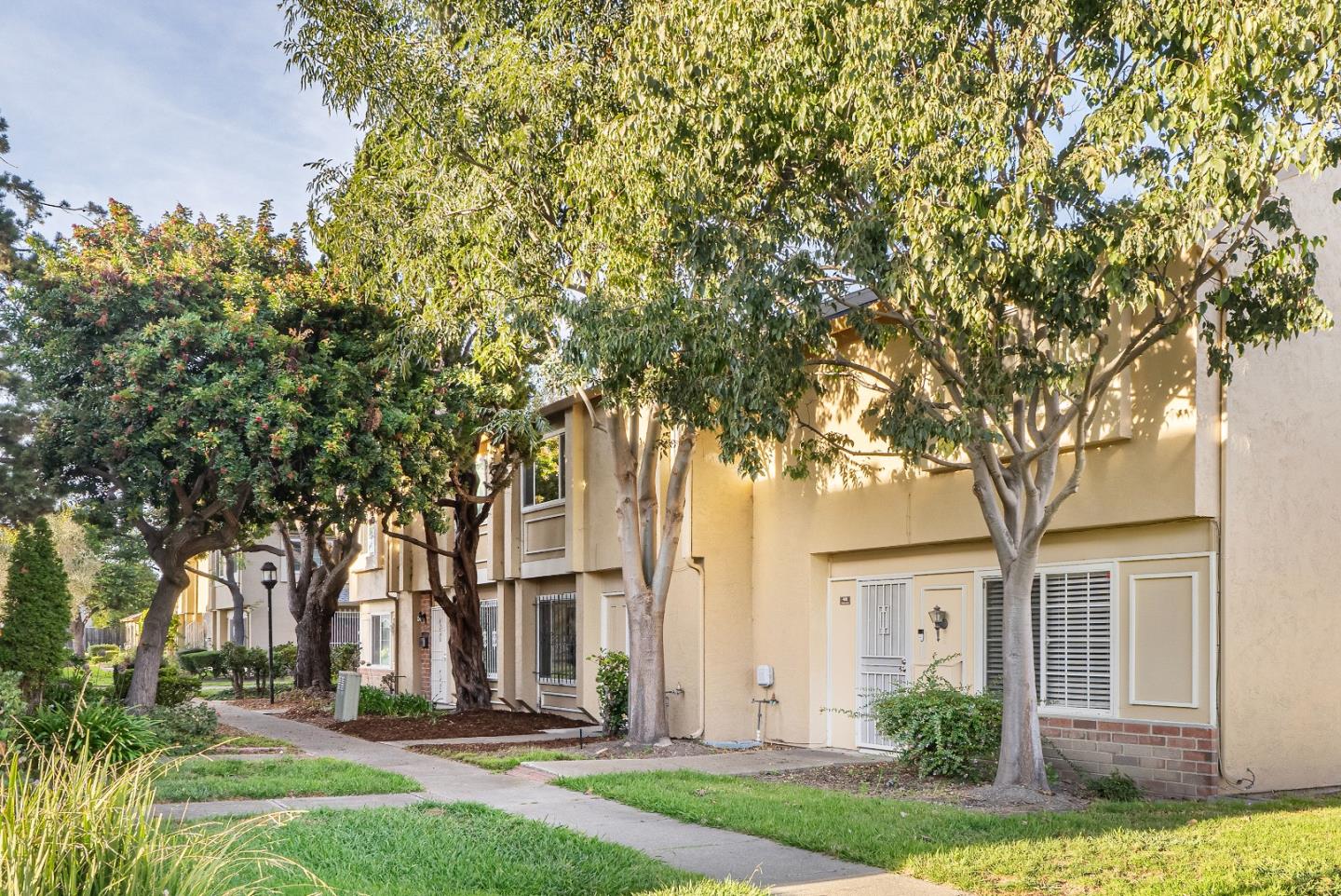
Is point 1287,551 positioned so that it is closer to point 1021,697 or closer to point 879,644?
point 1021,697

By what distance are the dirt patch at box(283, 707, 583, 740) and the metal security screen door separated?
21.8 feet

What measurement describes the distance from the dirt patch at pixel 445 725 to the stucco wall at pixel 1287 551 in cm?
1189

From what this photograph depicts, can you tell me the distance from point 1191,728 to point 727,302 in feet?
19.9

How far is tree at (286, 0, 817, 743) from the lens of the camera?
39.7ft

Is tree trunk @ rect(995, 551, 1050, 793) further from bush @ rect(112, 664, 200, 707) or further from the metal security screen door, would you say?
bush @ rect(112, 664, 200, 707)

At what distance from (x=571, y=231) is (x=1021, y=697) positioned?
7182mm

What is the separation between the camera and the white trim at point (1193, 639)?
1235 cm

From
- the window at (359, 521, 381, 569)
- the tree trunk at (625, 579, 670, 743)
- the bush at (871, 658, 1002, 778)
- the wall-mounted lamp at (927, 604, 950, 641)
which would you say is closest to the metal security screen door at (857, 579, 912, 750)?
the wall-mounted lamp at (927, 604, 950, 641)

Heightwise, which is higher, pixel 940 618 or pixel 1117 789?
pixel 940 618

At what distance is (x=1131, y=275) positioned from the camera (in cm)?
1023

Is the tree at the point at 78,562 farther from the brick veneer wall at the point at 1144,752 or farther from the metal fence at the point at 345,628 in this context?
the brick veneer wall at the point at 1144,752

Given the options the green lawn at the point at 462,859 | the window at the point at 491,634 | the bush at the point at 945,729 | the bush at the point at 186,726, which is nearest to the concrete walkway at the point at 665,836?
the green lawn at the point at 462,859

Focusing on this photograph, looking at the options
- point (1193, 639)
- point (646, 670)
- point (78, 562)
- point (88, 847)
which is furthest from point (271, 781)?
point (78, 562)

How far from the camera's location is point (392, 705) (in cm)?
2511
